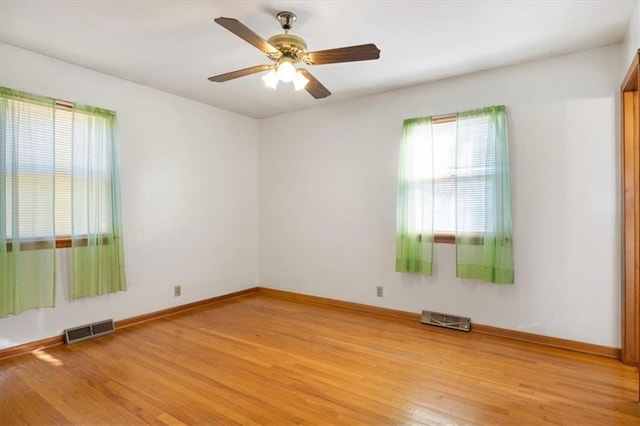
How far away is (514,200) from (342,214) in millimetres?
1936

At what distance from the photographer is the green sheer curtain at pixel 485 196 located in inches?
126

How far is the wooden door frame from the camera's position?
8.66 ft

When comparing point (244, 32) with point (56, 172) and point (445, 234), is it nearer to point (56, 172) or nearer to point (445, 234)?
point (56, 172)

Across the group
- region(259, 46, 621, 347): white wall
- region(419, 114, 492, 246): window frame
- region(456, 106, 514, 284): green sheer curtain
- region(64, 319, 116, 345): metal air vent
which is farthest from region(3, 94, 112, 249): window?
region(456, 106, 514, 284): green sheer curtain

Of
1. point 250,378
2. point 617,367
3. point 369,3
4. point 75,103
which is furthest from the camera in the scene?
point 75,103

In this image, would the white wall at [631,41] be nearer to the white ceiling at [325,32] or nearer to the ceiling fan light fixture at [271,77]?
the white ceiling at [325,32]

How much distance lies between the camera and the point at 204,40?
2770mm

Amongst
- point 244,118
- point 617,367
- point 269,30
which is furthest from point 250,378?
point 244,118

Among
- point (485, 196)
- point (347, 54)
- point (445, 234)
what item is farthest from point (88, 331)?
point (485, 196)

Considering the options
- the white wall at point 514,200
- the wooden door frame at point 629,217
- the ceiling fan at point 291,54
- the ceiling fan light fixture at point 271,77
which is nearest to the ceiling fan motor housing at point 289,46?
the ceiling fan at point 291,54

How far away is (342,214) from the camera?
14.4ft

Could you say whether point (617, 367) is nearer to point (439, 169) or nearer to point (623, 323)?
point (623, 323)

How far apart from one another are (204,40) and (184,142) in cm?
170

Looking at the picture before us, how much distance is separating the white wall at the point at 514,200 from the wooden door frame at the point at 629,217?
98mm
